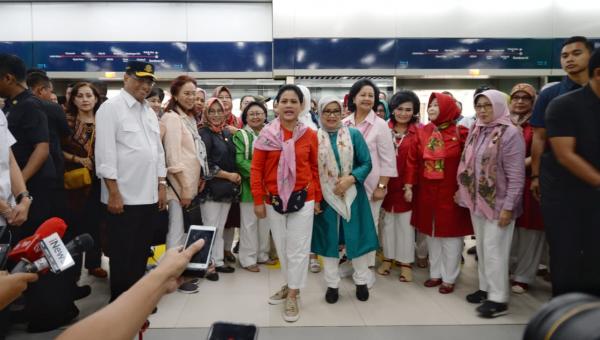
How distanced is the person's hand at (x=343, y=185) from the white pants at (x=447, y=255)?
94 centimetres

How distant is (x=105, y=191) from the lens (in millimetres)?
2523

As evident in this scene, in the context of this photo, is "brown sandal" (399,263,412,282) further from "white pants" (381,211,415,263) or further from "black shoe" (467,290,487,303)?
"black shoe" (467,290,487,303)

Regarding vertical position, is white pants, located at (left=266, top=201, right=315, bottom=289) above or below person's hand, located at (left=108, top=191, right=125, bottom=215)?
below

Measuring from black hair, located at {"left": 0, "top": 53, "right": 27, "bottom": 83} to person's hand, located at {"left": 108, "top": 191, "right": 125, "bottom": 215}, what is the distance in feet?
2.67

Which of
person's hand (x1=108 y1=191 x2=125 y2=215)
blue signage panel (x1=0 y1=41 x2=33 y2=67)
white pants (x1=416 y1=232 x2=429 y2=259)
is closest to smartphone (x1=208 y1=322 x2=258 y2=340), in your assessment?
person's hand (x1=108 y1=191 x2=125 y2=215)

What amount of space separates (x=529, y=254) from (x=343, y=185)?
1655mm

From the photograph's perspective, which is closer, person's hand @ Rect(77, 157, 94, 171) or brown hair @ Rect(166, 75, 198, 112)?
person's hand @ Rect(77, 157, 94, 171)

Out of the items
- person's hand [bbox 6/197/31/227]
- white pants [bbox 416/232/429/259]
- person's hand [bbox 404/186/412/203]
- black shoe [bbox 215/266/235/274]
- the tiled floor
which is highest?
person's hand [bbox 6/197/31/227]

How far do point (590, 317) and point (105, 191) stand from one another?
2569 mm

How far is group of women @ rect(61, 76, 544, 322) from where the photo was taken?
2643 mm

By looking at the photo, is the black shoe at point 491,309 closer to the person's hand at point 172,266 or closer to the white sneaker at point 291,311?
the white sneaker at point 291,311

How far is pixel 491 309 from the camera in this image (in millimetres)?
2631

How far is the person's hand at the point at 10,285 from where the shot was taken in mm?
934

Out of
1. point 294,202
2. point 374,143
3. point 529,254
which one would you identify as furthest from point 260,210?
point 529,254
